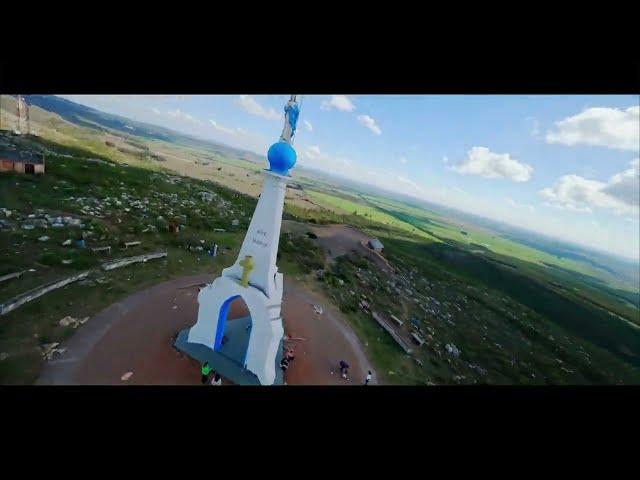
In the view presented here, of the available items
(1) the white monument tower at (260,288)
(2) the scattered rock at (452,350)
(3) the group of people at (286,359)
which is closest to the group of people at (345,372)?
(3) the group of people at (286,359)

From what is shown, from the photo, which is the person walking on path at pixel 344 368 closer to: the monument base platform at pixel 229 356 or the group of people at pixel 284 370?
the group of people at pixel 284 370

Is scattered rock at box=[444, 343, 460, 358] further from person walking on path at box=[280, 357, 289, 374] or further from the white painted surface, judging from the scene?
the white painted surface

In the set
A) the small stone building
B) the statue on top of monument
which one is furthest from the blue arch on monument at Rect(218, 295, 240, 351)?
the small stone building

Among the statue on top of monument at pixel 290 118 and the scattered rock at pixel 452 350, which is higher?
the statue on top of monument at pixel 290 118

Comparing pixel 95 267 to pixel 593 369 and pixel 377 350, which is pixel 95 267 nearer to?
pixel 377 350

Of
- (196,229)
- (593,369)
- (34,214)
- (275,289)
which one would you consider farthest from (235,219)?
(593,369)

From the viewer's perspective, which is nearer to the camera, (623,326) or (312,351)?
(312,351)

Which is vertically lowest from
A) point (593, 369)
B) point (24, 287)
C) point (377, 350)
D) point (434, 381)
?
point (593, 369)
